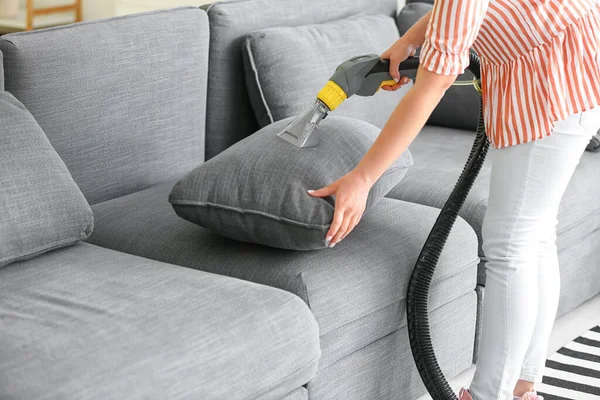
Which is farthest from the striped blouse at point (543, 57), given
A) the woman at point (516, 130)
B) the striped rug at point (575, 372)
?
the striped rug at point (575, 372)

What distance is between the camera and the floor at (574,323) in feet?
8.51

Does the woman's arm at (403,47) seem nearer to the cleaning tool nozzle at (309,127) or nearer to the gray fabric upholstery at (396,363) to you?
the cleaning tool nozzle at (309,127)

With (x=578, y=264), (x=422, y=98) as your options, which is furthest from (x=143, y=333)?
(x=578, y=264)

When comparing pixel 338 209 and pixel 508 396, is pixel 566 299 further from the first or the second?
pixel 338 209

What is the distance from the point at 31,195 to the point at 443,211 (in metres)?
0.86

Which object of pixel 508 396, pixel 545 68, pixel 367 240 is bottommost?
pixel 508 396

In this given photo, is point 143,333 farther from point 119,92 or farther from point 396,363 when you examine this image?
point 119,92

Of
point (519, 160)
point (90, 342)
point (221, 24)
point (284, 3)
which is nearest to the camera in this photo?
point (90, 342)

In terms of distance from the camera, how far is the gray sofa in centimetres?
148

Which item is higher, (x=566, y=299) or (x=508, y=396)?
(x=508, y=396)

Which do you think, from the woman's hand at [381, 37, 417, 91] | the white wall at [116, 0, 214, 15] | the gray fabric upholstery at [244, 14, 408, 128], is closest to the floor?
the gray fabric upholstery at [244, 14, 408, 128]

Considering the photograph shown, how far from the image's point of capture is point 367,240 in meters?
2.01

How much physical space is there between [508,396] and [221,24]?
1236 millimetres

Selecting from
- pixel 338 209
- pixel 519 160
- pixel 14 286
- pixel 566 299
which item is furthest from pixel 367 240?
pixel 566 299
